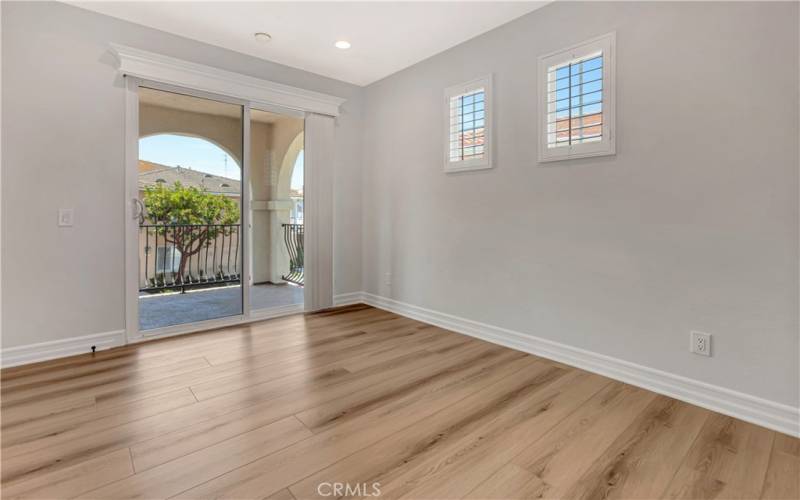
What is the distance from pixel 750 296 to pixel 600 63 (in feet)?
Result: 5.44

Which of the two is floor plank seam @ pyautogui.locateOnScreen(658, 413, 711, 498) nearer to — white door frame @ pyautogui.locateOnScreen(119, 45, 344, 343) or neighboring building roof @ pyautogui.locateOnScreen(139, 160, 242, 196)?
white door frame @ pyautogui.locateOnScreen(119, 45, 344, 343)

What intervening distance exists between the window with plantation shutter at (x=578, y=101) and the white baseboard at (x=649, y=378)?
54.5 inches

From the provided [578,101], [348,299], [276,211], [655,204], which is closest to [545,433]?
[655,204]

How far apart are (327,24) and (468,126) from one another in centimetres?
144

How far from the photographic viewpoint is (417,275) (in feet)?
13.0

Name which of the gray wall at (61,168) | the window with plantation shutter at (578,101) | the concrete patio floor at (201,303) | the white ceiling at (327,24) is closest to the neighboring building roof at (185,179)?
the gray wall at (61,168)

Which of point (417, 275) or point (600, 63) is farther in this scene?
point (417, 275)

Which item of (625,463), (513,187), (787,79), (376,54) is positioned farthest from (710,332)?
(376,54)

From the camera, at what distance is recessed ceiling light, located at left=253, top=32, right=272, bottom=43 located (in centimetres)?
329

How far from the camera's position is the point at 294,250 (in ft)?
14.0

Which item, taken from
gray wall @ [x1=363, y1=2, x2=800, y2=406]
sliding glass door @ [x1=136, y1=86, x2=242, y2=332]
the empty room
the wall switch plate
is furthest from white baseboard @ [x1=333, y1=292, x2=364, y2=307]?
the wall switch plate

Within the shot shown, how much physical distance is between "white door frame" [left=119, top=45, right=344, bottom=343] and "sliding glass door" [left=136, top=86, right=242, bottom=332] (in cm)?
5

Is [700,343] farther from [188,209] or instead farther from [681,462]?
[188,209]

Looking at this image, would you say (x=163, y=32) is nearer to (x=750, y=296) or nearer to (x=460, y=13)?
(x=460, y=13)
